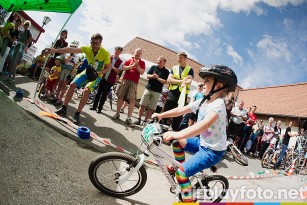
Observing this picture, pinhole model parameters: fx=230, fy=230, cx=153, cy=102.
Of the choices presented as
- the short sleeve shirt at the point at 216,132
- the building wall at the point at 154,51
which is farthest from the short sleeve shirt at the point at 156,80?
the building wall at the point at 154,51

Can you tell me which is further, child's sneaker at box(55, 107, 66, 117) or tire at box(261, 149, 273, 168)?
tire at box(261, 149, 273, 168)

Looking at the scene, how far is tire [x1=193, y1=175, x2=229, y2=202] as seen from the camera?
11.1 feet

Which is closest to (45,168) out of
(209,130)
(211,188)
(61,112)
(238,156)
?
(209,130)

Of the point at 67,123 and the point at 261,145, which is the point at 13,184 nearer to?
the point at 67,123

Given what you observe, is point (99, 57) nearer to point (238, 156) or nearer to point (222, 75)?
point (222, 75)

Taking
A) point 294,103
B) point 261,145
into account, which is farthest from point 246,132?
point 294,103

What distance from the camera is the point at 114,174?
3.05 meters

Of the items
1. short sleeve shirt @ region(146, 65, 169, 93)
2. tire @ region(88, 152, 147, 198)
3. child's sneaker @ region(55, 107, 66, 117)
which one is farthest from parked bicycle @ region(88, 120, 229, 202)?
short sleeve shirt @ region(146, 65, 169, 93)

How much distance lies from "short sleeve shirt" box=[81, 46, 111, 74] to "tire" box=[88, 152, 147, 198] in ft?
11.3

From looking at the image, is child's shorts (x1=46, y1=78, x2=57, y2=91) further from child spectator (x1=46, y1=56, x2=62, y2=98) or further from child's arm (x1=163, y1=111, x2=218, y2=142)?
child's arm (x1=163, y1=111, x2=218, y2=142)

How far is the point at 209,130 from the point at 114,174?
4.50 feet

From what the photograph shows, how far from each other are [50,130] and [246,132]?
31.2ft

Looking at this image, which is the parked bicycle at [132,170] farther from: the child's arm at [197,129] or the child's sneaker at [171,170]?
the child's arm at [197,129]

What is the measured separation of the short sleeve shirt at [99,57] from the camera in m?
5.77
